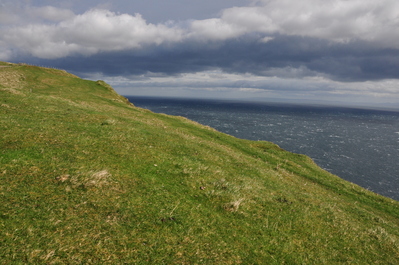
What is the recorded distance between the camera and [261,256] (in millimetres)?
8508

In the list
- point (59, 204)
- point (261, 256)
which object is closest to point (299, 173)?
point (261, 256)

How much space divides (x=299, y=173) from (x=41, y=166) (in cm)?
2860

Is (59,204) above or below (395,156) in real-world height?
above

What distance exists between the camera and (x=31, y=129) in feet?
54.0

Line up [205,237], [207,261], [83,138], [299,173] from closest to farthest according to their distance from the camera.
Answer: [207,261] → [205,237] → [83,138] → [299,173]

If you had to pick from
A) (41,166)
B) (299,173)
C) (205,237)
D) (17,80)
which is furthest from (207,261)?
(17,80)

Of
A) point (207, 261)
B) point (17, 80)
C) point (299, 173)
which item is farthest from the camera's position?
point (17, 80)

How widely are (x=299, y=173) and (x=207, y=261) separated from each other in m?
25.8

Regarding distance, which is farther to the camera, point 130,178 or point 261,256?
point 130,178

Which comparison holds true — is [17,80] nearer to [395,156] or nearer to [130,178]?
[130,178]

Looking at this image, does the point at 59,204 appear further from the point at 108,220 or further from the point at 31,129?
the point at 31,129

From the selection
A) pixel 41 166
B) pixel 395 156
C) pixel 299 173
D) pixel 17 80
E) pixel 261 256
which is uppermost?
pixel 17 80

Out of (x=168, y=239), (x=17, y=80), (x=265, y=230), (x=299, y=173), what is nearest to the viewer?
(x=168, y=239)

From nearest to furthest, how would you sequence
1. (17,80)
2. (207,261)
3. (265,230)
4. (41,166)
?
(207,261)
(265,230)
(41,166)
(17,80)
